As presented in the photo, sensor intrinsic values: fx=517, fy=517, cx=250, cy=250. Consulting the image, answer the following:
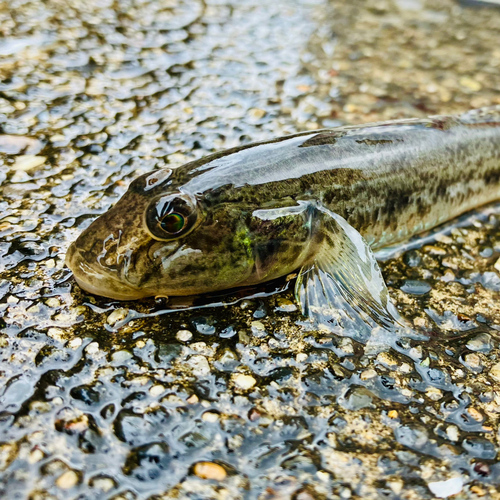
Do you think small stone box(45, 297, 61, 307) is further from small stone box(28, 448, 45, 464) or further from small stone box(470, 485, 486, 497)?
small stone box(470, 485, 486, 497)

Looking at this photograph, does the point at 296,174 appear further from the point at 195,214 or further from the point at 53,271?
the point at 53,271

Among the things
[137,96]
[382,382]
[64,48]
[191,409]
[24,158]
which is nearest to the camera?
[191,409]

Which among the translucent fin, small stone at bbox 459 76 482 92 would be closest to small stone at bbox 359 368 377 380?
the translucent fin

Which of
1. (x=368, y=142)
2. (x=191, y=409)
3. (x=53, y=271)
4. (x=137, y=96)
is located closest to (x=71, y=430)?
(x=191, y=409)

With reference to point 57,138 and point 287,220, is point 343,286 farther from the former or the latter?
point 57,138

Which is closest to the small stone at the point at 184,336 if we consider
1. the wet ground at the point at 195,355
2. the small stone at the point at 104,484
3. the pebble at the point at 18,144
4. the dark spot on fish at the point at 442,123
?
the wet ground at the point at 195,355

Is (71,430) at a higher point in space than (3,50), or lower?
lower
